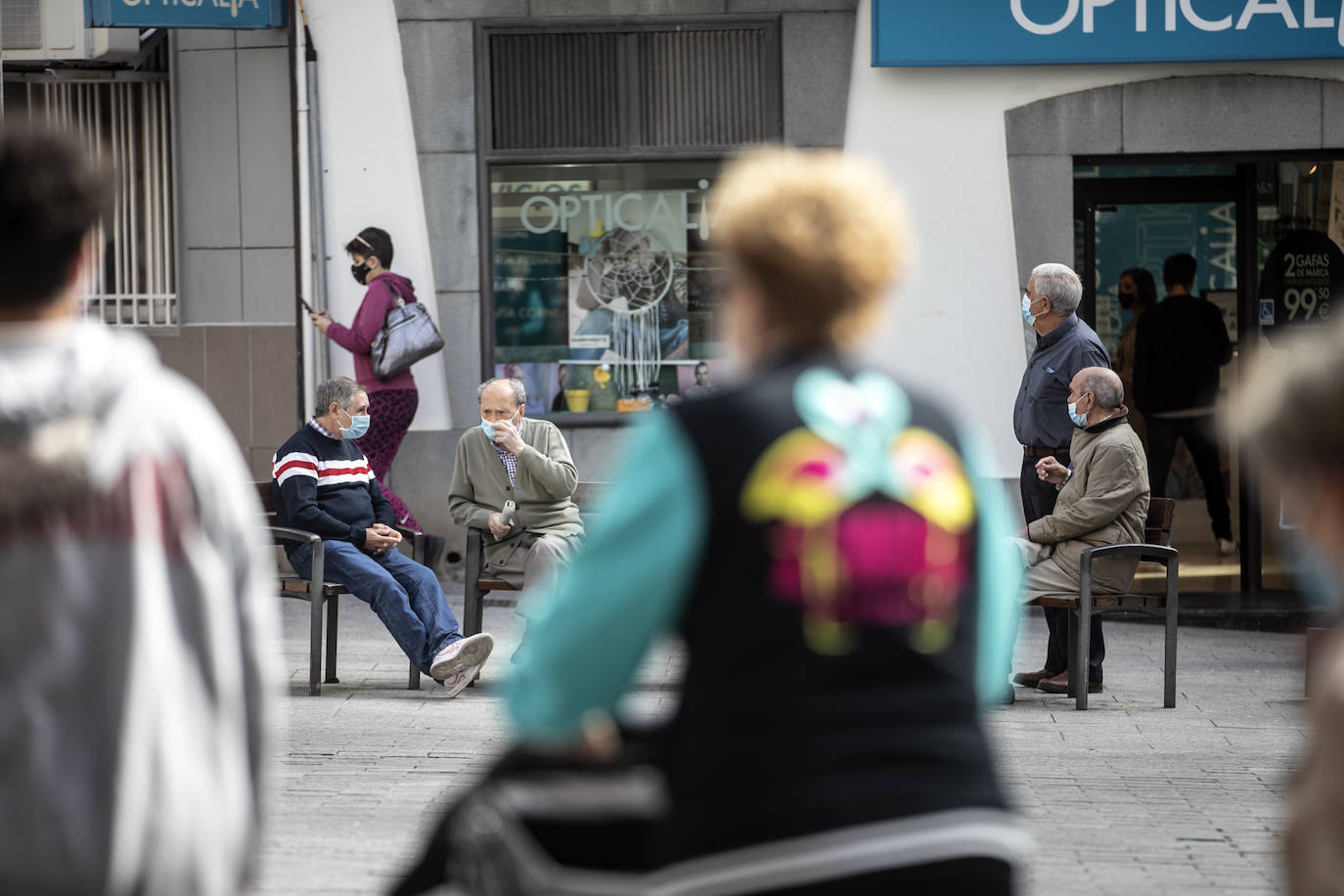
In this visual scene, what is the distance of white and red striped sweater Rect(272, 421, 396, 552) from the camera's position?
26.7 ft

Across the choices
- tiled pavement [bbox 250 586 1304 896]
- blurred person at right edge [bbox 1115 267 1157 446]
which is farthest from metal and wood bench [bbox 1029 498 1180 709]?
blurred person at right edge [bbox 1115 267 1157 446]

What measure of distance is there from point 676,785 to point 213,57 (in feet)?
34.6

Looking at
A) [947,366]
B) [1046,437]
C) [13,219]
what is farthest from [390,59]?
[13,219]

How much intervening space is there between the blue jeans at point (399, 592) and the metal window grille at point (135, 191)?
4.49 meters

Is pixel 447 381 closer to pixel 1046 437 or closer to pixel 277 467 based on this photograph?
pixel 277 467

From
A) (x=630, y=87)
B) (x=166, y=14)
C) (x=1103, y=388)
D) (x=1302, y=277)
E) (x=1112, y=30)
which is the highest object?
(x=166, y=14)

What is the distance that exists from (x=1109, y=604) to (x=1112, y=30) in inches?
181

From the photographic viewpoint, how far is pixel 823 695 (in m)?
2.13

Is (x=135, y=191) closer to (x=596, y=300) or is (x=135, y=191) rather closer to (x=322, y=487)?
(x=596, y=300)

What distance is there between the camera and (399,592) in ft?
26.1

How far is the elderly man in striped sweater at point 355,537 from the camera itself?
25.9 feet

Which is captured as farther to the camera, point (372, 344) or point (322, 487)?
point (372, 344)

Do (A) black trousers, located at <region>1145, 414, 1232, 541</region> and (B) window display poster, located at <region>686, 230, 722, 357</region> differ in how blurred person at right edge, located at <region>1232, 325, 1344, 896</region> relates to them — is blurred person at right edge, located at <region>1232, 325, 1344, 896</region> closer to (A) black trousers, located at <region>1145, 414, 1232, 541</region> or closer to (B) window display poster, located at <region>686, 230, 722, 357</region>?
(B) window display poster, located at <region>686, 230, 722, 357</region>

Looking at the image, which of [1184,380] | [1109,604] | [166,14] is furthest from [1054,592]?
[166,14]
